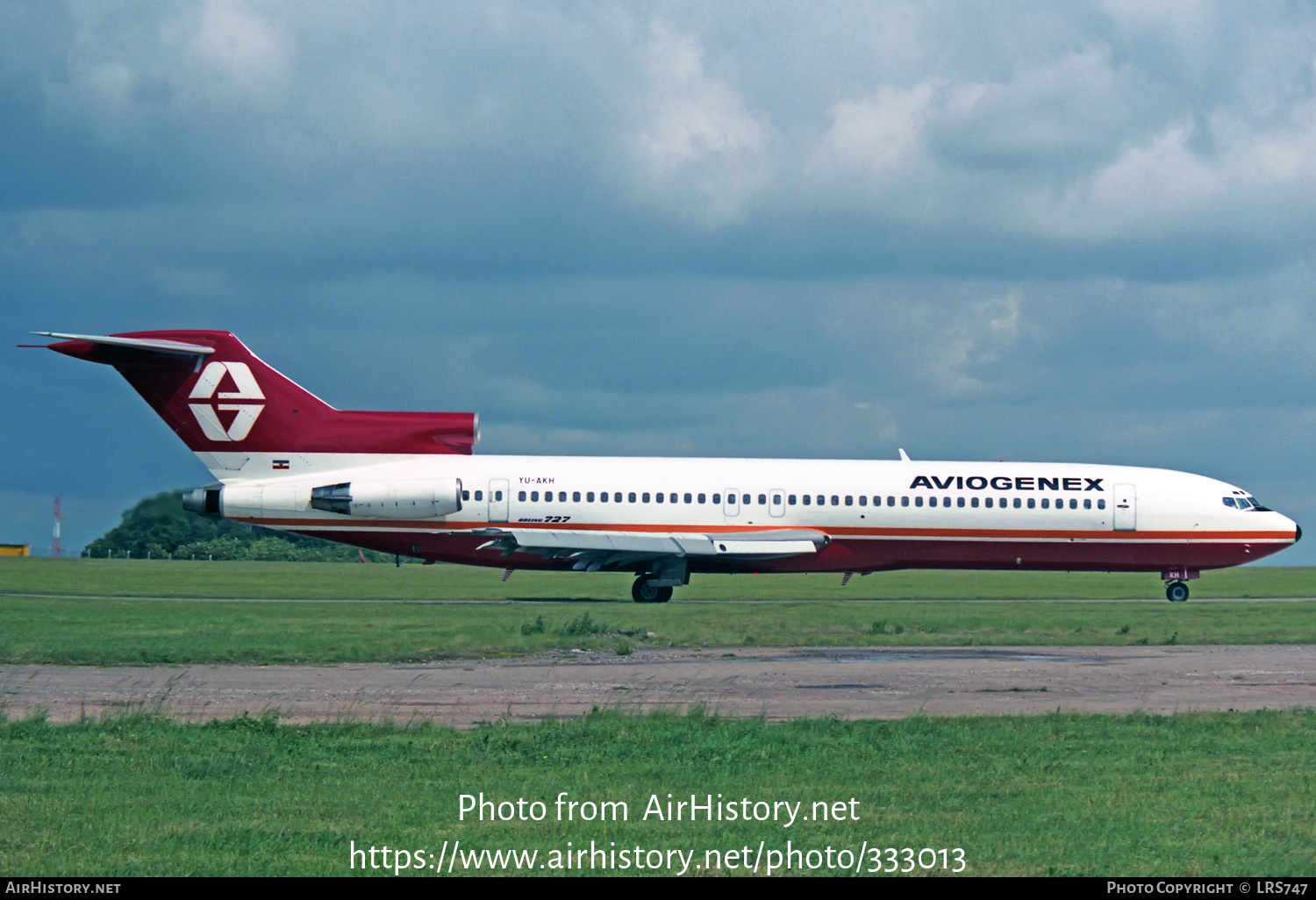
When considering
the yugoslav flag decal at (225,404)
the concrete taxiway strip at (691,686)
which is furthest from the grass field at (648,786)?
the yugoslav flag decal at (225,404)

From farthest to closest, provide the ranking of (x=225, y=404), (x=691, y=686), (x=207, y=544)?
(x=207, y=544)
(x=225, y=404)
(x=691, y=686)

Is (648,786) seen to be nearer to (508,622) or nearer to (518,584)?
(508,622)

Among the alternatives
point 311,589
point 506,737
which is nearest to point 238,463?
point 311,589

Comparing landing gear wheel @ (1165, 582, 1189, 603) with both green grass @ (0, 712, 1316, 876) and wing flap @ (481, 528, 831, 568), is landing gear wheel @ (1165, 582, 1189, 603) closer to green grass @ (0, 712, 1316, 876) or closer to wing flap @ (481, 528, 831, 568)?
wing flap @ (481, 528, 831, 568)

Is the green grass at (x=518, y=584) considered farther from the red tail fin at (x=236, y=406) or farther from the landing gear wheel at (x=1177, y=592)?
the red tail fin at (x=236, y=406)

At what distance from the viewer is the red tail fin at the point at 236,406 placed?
136 feet

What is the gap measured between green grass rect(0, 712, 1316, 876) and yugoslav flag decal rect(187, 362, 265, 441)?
2681 centimetres

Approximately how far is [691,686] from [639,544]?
64.5ft

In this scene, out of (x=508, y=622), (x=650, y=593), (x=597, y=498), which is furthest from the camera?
(x=597, y=498)

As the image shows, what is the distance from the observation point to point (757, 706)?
716 inches

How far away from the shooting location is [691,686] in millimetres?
20516

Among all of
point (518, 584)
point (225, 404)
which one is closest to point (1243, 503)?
point (518, 584)
